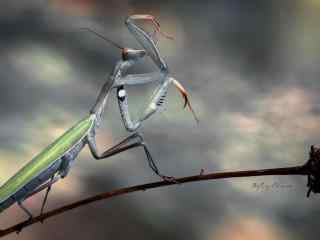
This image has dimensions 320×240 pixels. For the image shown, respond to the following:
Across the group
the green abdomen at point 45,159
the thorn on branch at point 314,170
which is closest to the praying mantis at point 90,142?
the green abdomen at point 45,159

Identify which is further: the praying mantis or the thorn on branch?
the praying mantis

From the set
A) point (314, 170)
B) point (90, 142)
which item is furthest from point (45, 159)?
point (314, 170)

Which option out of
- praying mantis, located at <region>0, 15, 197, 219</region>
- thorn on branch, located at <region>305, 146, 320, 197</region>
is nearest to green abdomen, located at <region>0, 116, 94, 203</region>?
praying mantis, located at <region>0, 15, 197, 219</region>

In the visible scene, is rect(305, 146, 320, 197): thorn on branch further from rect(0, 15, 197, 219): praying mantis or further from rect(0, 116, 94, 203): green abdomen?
rect(0, 116, 94, 203): green abdomen

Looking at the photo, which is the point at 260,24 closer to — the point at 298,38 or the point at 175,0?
the point at 298,38

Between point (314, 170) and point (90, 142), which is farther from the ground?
point (314, 170)

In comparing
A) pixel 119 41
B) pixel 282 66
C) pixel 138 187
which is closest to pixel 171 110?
pixel 119 41

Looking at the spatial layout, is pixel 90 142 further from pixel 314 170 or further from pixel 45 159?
pixel 314 170

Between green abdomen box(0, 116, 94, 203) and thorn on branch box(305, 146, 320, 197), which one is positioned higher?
thorn on branch box(305, 146, 320, 197)

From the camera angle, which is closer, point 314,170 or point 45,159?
point 314,170

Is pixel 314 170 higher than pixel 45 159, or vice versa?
pixel 314 170
